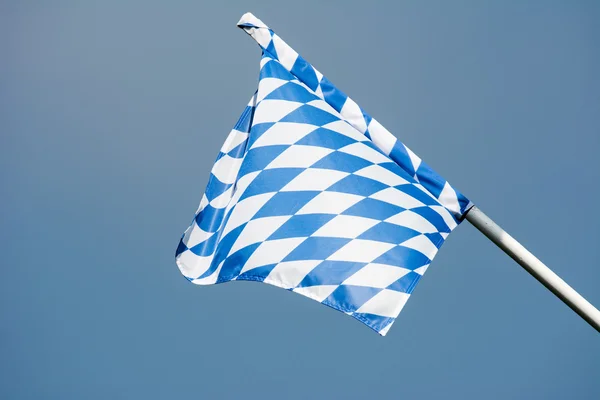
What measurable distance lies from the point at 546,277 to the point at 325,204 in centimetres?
258

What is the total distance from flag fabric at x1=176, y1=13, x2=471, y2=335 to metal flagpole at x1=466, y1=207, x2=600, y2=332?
1.94 feet

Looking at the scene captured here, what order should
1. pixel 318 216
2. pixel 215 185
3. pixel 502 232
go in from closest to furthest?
pixel 502 232 < pixel 318 216 < pixel 215 185

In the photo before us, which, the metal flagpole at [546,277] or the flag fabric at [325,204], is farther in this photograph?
the flag fabric at [325,204]

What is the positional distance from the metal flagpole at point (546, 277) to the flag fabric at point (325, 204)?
23.3 inches

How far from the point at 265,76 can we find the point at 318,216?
183 centimetres

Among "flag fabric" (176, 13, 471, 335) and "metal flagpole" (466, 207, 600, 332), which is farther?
"flag fabric" (176, 13, 471, 335)

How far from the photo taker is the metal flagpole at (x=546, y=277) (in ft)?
24.3

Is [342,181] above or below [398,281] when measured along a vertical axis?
above

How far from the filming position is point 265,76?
9367 mm

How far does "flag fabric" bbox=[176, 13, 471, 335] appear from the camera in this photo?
8375mm

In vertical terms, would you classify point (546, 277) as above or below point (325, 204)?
above

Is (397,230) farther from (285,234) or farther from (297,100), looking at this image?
(297,100)

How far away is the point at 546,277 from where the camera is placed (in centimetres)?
749

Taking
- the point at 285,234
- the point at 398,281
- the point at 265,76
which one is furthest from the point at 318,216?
the point at 265,76
